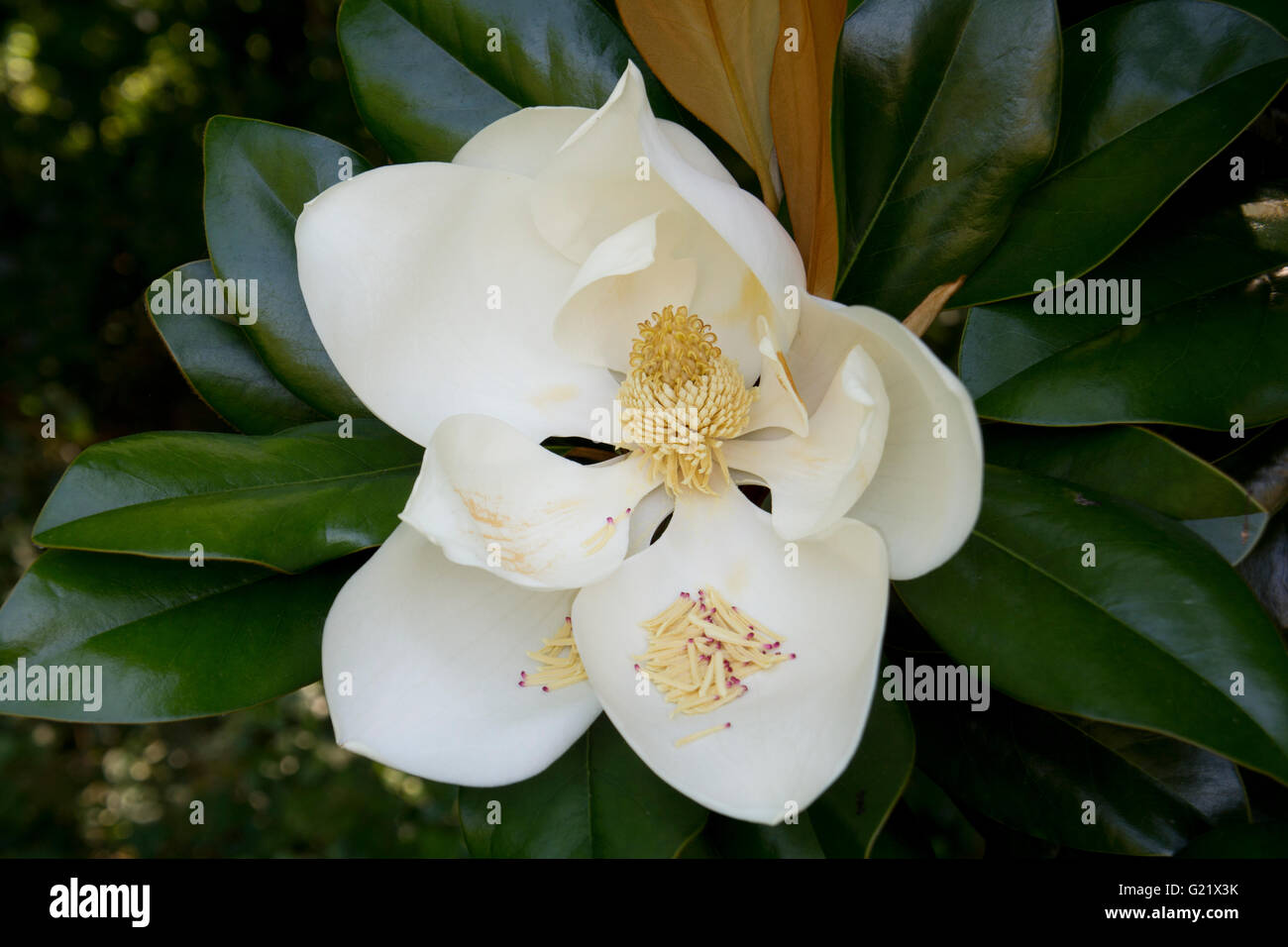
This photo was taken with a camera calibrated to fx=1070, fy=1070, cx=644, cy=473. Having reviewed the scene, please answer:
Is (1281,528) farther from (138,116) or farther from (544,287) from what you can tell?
(138,116)

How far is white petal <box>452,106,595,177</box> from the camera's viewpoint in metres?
1.03

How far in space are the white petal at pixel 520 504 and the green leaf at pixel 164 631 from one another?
0.84 ft

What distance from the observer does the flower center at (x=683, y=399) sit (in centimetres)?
112

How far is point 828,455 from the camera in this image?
1031 millimetres

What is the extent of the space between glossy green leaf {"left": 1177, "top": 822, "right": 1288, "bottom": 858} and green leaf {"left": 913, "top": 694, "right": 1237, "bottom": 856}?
55mm

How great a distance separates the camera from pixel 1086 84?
1152mm

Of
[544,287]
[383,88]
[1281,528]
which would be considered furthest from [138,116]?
[1281,528]

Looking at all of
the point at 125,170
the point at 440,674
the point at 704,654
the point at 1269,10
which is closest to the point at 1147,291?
the point at 1269,10

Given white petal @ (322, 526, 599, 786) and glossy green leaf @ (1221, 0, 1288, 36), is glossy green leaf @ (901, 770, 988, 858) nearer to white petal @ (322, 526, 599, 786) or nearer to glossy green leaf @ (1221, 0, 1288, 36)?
white petal @ (322, 526, 599, 786)

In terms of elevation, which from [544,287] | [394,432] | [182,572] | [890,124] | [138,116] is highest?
[138,116]

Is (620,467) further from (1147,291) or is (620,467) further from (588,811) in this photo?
(1147,291)

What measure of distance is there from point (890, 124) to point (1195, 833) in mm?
846

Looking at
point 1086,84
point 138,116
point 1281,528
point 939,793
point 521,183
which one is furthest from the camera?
point 138,116

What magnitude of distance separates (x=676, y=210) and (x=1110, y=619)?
556mm
